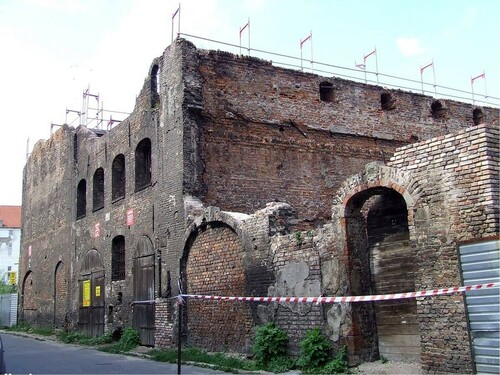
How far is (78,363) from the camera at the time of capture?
12281mm

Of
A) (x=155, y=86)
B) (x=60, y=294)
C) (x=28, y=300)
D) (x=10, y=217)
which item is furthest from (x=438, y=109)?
(x=10, y=217)

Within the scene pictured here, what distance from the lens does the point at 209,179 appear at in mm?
15141

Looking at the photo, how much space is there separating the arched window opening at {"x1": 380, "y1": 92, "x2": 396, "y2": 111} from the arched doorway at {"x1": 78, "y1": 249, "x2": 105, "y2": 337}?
1117 cm

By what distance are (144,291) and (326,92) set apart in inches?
331

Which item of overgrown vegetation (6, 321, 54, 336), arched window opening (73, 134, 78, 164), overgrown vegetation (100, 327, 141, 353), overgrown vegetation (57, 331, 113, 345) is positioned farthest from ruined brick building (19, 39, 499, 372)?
overgrown vegetation (6, 321, 54, 336)

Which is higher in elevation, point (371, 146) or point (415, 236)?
point (371, 146)

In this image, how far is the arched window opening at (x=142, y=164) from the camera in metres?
17.6

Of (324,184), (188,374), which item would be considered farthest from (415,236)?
(324,184)

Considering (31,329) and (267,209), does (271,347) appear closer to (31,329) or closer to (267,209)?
(267,209)

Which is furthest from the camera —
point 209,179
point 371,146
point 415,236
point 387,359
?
point 371,146

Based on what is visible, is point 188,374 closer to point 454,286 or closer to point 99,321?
point 454,286

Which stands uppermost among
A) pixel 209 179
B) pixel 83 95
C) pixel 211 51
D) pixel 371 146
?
pixel 83 95

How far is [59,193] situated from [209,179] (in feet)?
38.0

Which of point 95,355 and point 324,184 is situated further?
point 324,184
